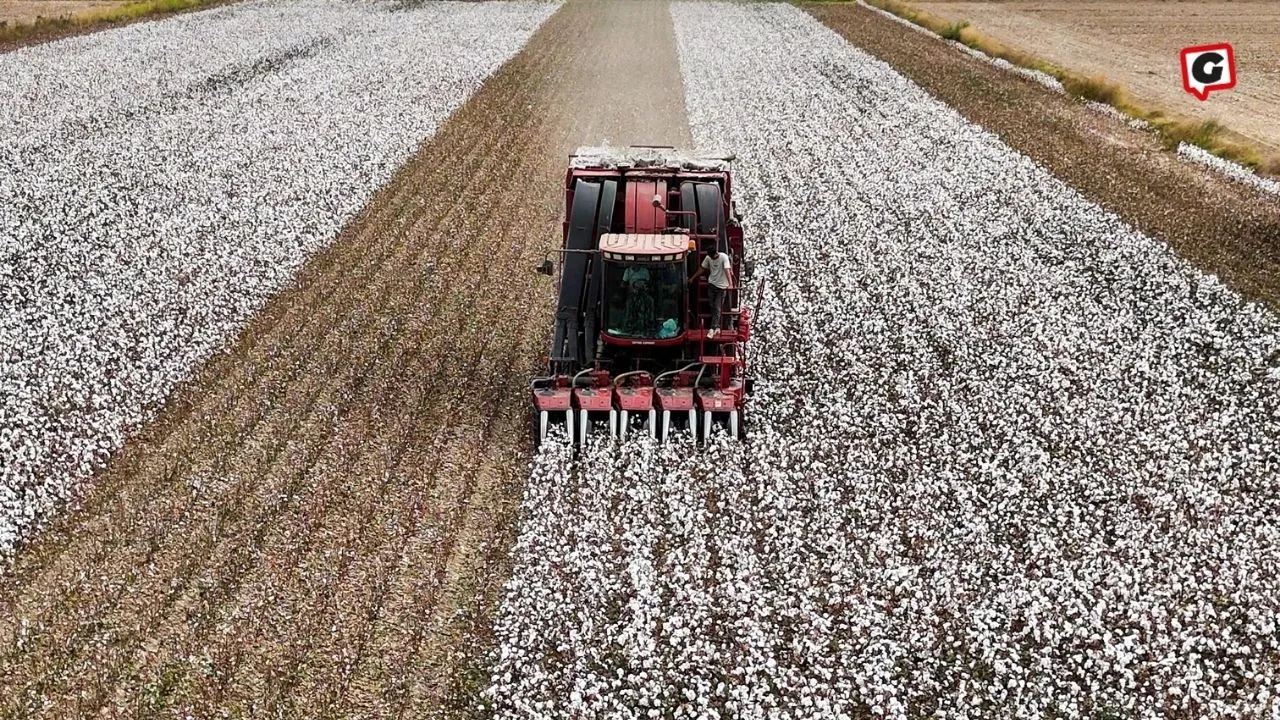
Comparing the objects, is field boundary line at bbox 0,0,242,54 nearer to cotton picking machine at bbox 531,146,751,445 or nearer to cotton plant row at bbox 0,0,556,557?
cotton plant row at bbox 0,0,556,557

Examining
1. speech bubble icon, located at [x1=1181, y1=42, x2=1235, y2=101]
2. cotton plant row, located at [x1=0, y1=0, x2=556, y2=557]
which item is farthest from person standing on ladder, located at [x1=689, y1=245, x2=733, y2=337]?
speech bubble icon, located at [x1=1181, y1=42, x2=1235, y2=101]

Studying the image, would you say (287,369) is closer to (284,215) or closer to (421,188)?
(284,215)

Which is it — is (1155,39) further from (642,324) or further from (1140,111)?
(642,324)

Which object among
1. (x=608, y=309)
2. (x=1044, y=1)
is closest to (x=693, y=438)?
(x=608, y=309)

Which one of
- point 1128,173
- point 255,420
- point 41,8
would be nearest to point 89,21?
point 41,8

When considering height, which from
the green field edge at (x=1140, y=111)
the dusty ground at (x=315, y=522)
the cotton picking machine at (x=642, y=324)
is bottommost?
the dusty ground at (x=315, y=522)

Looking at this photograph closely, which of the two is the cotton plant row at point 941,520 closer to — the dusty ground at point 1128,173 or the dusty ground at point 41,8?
the dusty ground at point 1128,173

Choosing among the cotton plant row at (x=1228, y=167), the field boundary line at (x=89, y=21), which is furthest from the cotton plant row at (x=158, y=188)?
the cotton plant row at (x=1228, y=167)
